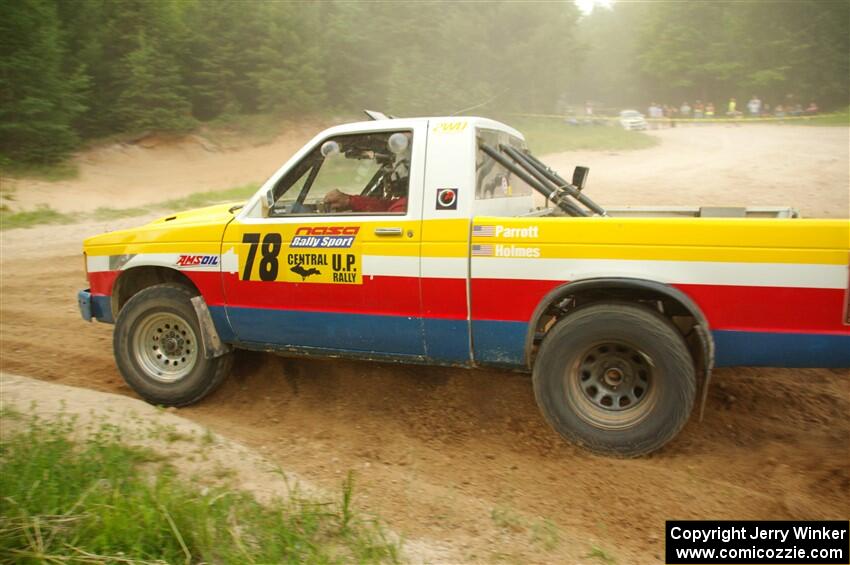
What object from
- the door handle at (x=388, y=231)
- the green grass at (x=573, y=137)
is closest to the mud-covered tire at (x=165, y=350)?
the door handle at (x=388, y=231)

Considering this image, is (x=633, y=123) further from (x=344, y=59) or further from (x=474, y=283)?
(x=474, y=283)

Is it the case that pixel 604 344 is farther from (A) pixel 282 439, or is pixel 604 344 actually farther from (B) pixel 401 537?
(A) pixel 282 439

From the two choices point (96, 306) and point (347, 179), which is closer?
point (347, 179)

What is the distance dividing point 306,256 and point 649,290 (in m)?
2.16

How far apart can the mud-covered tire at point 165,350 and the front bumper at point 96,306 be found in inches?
8.6

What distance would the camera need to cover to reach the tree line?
18.7 m

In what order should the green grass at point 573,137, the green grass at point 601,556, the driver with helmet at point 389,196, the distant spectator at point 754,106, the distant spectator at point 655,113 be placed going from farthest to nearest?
1. the distant spectator at point 655,113
2. the green grass at point 573,137
3. the distant spectator at point 754,106
4. the driver with helmet at point 389,196
5. the green grass at point 601,556

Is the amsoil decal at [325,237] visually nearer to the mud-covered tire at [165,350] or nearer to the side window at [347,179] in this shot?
the side window at [347,179]

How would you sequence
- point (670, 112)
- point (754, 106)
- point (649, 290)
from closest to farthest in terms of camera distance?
point (649, 290)
point (754, 106)
point (670, 112)

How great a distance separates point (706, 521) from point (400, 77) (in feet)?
94.9

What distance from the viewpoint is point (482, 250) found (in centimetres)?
403

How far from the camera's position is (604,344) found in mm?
3947

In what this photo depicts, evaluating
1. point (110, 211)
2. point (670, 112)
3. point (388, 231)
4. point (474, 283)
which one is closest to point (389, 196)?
point (388, 231)

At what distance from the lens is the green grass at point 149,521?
282 centimetres
